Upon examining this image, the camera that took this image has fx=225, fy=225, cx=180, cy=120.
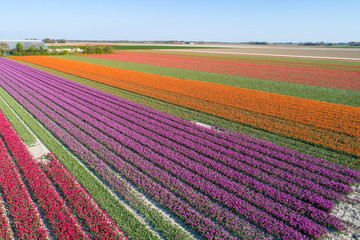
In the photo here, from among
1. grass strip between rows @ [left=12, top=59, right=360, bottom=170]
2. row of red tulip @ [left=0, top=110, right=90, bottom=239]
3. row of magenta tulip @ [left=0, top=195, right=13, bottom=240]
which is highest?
grass strip between rows @ [left=12, top=59, right=360, bottom=170]

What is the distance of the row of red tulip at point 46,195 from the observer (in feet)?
23.4

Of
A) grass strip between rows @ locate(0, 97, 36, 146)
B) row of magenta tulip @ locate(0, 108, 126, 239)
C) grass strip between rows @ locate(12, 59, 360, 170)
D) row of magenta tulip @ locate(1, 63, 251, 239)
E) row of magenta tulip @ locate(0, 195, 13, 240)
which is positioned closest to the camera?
row of magenta tulip @ locate(0, 195, 13, 240)

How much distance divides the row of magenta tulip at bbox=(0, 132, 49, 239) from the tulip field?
0.04 metres

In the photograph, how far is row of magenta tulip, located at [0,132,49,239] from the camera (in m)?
7.11

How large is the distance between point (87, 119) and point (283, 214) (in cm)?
1416

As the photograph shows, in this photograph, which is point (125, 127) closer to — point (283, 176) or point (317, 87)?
point (283, 176)

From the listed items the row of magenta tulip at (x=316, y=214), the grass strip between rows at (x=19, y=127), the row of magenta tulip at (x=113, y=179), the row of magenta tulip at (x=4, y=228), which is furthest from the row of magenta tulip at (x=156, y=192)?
the row of magenta tulip at (x=4, y=228)

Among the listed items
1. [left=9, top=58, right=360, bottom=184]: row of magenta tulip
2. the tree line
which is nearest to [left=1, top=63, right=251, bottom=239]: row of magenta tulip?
[left=9, top=58, right=360, bottom=184]: row of magenta tulip

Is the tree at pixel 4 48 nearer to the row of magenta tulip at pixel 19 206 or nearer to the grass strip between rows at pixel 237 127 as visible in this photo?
the grass strip between rows at pixel 237 127

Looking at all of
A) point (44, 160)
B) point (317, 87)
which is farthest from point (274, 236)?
point (317, 87)

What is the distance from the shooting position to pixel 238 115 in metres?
17.8

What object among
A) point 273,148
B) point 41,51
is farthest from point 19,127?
point 41,51

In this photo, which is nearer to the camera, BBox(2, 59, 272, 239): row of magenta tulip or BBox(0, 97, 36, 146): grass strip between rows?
BBox(2, 59, 272, 239): row of magenta tulip

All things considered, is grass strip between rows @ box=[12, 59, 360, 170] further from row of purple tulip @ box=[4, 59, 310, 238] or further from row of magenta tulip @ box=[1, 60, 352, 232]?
row of purple tulip @ box=[4, 59, 310, 238]
